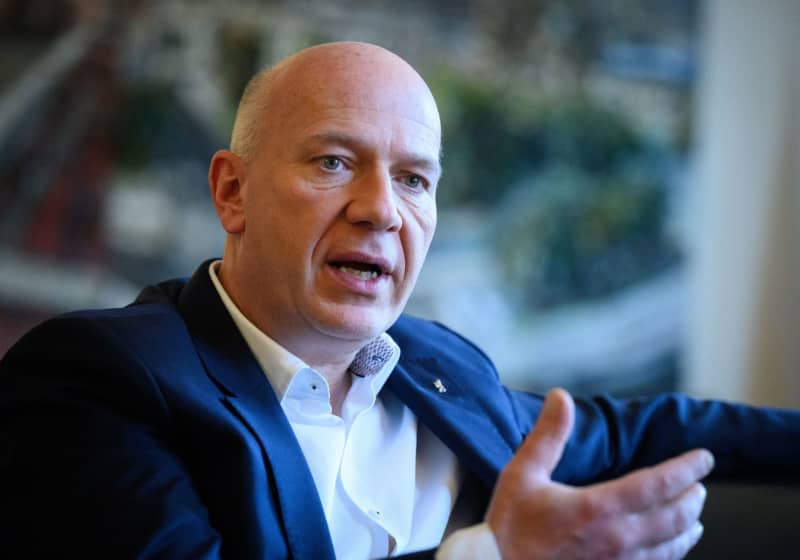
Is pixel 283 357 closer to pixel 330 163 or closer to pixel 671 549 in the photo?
pixel 330 163

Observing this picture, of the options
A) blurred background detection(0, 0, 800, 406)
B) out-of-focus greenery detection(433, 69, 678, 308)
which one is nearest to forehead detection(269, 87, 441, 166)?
blurred background detection(0, 0, 800, 406)

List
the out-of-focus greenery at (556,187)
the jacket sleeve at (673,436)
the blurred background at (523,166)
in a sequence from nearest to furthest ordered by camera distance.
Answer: the jacket sleeve at (673,436), the blurred background at (523,166), the out-of-focus greenery at (556,187)

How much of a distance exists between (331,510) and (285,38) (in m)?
3.05

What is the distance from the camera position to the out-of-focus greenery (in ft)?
14.1

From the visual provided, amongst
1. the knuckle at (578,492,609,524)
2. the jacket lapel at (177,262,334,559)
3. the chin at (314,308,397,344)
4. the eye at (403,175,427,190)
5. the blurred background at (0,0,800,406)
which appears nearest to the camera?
the knuckle at (578,492,609,524)

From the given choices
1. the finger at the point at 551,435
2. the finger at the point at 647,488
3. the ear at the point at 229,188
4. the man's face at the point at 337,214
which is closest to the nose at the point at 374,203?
the man's face at the point at 337,214

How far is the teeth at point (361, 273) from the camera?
54.5 inches

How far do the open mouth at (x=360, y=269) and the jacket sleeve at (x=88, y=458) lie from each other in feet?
1.26

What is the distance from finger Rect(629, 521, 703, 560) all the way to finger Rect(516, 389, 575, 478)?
15 cm

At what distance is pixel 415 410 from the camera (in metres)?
1.54

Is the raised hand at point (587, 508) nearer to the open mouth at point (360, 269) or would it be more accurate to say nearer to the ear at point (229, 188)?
the open mouth at point (360, 269)

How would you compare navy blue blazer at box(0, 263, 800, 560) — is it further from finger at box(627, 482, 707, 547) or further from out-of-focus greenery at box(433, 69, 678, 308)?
out-of-focus greenery at box(433, 69, 678, 308)

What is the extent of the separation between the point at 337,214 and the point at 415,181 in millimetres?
182

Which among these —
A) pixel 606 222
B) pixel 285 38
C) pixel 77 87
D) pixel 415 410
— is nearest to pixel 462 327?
pixel 606 222
